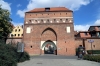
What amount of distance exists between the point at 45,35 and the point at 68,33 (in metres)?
7.25

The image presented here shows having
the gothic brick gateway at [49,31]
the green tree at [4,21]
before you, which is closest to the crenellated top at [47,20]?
the gothic brick gateway at [49,31]

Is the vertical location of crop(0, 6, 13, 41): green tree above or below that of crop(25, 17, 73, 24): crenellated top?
below

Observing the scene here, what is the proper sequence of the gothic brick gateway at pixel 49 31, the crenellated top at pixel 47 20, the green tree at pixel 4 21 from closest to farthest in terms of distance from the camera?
the green tree at pixel 4 21
the gothic brick gateway at pixel 49 31
the crenellated top at pixel 47 20

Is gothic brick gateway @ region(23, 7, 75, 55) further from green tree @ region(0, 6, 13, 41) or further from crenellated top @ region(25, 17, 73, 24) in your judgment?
green tree @ region(0, 6, 13, 41)

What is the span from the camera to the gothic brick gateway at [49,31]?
3706cm

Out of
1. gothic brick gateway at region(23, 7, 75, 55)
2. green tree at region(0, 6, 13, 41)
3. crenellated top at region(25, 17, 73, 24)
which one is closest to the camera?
green tree at region(0, 6, 13, 41)

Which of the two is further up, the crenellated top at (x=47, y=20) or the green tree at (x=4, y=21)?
the crenellated top at (x=47, y=20)

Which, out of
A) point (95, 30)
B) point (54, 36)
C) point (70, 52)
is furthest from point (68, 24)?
point (95, 30)

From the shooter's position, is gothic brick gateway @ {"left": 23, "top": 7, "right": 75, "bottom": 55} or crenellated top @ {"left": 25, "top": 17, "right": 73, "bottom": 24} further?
crenellated top @ {"left": 25, "top": 17, "right": 73, "bottom": 24}

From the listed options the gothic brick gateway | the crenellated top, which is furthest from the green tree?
the crenellated top

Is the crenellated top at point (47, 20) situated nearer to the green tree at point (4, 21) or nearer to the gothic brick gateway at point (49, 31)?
the gothic brick gateway at point (49, 31)

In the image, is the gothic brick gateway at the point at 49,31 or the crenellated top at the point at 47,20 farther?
the crenellated top at the point at 47,20

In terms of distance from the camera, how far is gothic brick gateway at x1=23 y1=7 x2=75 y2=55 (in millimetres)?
37062

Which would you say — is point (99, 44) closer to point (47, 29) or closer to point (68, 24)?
point (68, 24)
